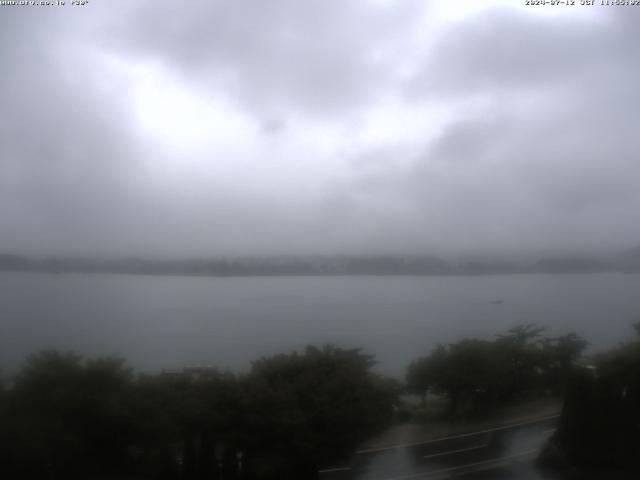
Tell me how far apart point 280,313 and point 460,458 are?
13.0ft

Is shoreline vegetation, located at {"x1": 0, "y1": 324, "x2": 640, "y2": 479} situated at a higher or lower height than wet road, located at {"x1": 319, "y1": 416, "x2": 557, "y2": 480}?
higher

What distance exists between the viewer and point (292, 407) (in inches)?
272

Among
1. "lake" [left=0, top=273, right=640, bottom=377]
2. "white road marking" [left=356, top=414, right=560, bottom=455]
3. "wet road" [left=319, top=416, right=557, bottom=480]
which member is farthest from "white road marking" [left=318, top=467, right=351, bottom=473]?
"lake" [left=0, top=273, right=640, bottom=377]

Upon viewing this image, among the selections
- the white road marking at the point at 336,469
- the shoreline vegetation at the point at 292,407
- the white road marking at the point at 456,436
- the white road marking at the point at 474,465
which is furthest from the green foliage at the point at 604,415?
the white road marking at the point at 336,469

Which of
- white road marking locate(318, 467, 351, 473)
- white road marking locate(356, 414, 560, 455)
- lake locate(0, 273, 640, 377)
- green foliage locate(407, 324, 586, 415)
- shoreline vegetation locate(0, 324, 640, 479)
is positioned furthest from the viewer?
green foliage locate(407, 324, 586, 415)

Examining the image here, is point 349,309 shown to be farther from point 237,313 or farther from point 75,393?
point 75,393

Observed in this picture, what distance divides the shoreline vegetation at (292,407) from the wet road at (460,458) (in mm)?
185

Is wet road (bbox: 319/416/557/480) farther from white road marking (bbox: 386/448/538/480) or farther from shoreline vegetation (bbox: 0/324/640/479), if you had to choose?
shoreline vegetation (bbox: 0/324/640/479)

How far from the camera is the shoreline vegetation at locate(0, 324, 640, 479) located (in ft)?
19.9

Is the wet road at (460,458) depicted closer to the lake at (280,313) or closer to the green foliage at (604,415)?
the green foliage at (604,415)

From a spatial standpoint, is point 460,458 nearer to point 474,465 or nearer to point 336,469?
point 474,465

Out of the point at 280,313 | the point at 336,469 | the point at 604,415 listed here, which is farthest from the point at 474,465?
the point at 280,313

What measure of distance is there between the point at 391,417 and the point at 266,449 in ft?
5.62

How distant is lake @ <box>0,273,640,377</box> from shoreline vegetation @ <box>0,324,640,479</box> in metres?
0.35
